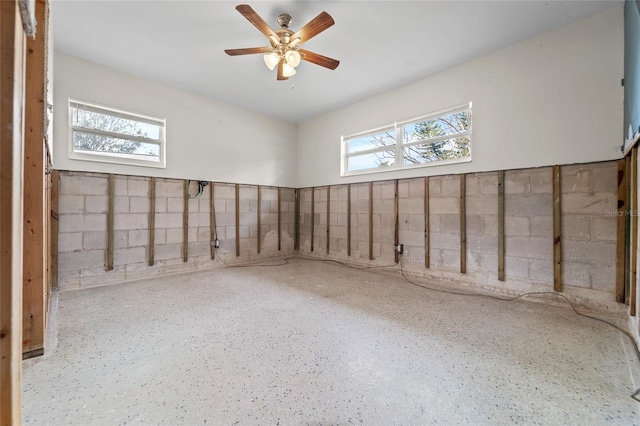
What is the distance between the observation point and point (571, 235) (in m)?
2.62

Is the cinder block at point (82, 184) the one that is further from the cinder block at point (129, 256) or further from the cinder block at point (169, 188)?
the cinder block at point (129, 256)

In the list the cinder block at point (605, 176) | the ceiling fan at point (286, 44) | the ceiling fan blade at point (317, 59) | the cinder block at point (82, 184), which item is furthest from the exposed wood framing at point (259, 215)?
the cinder block at point (605, 176)

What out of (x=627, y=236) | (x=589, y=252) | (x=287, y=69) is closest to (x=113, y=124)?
(x=287, y=69)

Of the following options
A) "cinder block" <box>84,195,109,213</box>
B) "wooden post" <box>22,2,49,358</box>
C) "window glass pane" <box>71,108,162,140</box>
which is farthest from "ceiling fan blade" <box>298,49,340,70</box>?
"cinder block" <box>84,195,109,213</box>

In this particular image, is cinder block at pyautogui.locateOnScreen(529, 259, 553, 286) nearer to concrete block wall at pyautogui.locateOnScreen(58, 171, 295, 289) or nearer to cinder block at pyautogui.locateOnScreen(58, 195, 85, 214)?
concrete block wall at pyautogui.locateOnScreen(58, 171, 295, 289)

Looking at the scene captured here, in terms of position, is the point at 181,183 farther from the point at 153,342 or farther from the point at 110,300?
the point at 153,342

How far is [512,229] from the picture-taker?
2.96 meters

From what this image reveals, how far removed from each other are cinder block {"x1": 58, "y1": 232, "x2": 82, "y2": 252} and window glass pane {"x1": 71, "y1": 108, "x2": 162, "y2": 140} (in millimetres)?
1435

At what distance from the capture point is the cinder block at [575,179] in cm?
254

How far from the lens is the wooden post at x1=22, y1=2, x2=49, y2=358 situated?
162cm

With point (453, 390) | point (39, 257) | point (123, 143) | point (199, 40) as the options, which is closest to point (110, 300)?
point (39, 257)

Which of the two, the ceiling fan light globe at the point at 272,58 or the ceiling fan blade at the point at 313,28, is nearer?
the ceiling fan blade at the point at 313,28

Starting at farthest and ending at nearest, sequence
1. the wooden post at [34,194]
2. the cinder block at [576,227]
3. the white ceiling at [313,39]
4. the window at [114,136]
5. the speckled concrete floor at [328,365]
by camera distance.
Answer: the window at [114,136], the cinder block at [576,227], the white ceiling at [313,39], the wooden post at [34,194], the speckled concrete floor at [328,365]

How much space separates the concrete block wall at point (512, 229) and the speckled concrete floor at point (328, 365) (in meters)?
0.40
